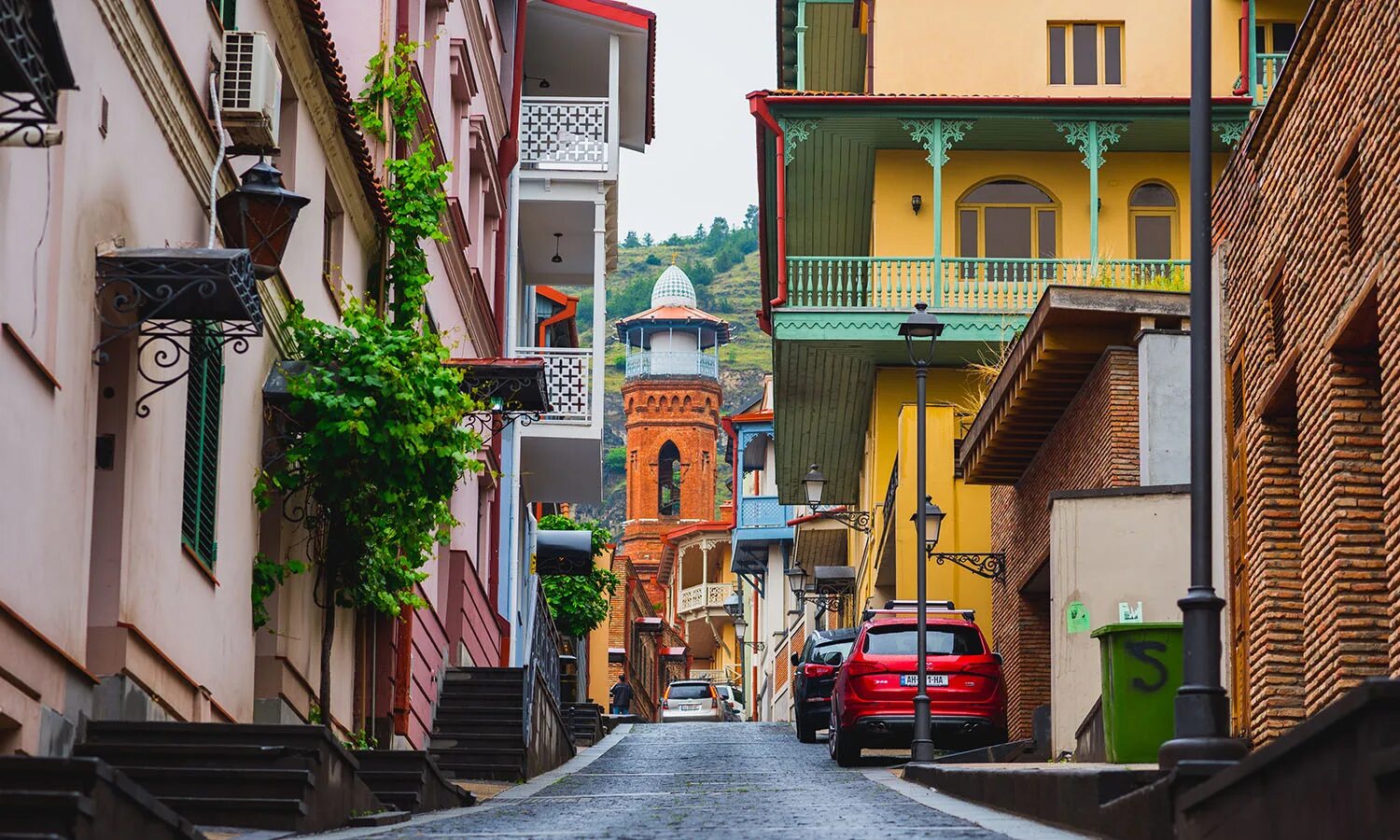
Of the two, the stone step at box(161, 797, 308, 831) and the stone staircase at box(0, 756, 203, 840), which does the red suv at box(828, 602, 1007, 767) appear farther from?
the stone staircase at box(0, 756, 203, 840)

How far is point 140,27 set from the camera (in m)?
11.8

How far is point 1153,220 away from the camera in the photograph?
35281 millimetres

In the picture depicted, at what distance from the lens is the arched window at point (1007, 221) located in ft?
116

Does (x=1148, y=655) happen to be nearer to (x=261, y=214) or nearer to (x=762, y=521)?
(x=261, y=214)

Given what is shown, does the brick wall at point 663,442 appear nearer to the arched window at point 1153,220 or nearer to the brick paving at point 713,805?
the arched window at point 1153,220

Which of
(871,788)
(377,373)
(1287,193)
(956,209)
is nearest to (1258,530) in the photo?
(1287,193)

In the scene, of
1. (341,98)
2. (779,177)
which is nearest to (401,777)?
(341,98)

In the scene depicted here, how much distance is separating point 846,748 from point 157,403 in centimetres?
1257

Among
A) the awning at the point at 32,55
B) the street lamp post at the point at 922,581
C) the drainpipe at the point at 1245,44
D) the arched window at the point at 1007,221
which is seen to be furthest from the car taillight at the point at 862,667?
the awning at the point at 32,55

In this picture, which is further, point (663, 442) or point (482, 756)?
point (663, 442)

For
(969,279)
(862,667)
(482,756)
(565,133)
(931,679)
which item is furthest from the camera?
(969,279)

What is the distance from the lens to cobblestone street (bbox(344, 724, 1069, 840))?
11.1 metres

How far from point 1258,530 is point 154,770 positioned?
786 cm

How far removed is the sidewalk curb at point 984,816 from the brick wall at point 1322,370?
2021 millimetres
